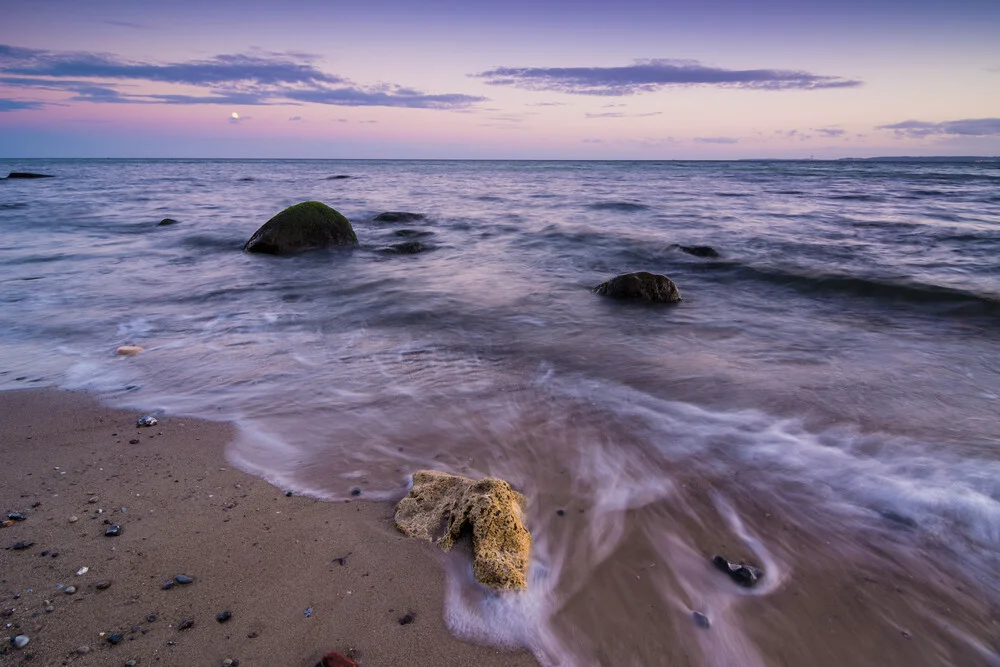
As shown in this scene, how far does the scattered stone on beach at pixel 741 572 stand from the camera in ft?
8.14

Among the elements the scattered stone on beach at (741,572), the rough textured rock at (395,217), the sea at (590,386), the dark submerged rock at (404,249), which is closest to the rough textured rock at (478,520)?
the sea at (590,386)

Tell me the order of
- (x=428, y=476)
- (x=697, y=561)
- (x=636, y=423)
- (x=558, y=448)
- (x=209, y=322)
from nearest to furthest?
1. (x=697, y=561)
2. (x=428, y=476)
3. (x=558, y=448)
4. (x=636, y=423)
5. (x=209, y=322)

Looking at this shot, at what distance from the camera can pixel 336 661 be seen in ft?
6.42

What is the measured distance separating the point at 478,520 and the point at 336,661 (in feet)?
2.82

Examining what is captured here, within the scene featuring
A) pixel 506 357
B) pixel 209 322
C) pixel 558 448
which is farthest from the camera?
pixel 209 322

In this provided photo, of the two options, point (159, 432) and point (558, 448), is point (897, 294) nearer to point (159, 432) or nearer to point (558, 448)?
point (558, 448)

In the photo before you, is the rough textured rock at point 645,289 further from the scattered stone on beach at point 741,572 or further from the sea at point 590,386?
the scattered stone on beach at point 741,572

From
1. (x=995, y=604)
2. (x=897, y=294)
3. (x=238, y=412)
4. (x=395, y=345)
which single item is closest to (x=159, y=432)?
(x=238, y=412)

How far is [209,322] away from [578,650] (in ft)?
19.2

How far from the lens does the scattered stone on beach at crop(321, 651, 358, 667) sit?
195 cm

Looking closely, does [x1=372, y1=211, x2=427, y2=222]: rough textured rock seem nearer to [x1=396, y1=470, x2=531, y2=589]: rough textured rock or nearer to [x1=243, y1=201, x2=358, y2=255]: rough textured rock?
[x1=243, y1=201, x2=358, y2=255]: rough textured rock

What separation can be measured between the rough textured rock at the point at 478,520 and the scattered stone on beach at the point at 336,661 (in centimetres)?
64

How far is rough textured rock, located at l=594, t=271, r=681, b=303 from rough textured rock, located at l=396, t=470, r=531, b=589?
4.94m

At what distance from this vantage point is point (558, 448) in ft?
11.8
